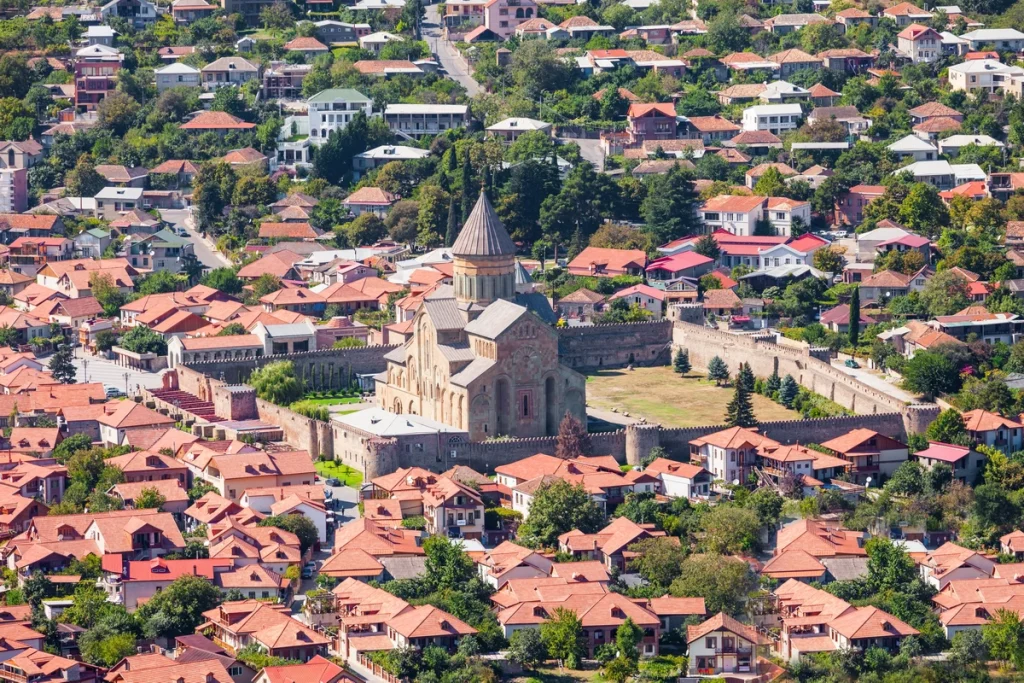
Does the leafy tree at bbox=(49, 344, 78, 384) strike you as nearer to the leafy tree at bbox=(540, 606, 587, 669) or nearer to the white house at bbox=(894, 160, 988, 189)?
the leafy tree at bbox=(540, 606, 587, 669)

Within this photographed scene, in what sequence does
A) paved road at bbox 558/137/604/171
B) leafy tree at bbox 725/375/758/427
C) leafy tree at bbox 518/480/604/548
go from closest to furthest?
1. leafy tree at bbox 518/480/604/548
2. leafy tree at bbox 725/375/758/427
3. paved road at bbox 558/137/604/171

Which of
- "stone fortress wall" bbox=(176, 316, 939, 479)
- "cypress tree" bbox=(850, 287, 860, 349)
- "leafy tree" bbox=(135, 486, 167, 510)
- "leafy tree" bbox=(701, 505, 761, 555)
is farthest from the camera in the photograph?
"cypress tree" bbox=(850, 287, 860, 349)

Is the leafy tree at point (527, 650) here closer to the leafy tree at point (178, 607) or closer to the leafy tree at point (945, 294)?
the leafy tree at point (178, 607)

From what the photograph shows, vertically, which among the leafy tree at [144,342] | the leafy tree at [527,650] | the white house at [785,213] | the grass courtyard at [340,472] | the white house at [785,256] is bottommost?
the leafy tree at [527,650]

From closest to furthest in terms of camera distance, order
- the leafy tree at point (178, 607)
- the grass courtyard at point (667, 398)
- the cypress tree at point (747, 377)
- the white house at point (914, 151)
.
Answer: the leafy tree at point (178, 607) < the grass courtyard at point (667, 398) < the cypress tree at point (747, 377) < the white house at point (914, 151)

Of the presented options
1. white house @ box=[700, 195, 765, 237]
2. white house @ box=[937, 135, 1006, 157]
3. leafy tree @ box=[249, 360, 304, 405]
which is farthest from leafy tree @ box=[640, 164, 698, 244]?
leafy tree @ box=[249, 360, 304, 405]

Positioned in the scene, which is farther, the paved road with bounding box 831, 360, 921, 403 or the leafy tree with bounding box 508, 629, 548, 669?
the paved road with bounding box 831, 360, 921, 403

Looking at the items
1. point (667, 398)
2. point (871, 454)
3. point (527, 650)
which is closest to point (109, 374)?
point (667, 398)

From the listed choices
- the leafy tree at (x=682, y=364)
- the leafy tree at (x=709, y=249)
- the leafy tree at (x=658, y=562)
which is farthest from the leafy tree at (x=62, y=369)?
the leafy tree at (x=658, y=562)
